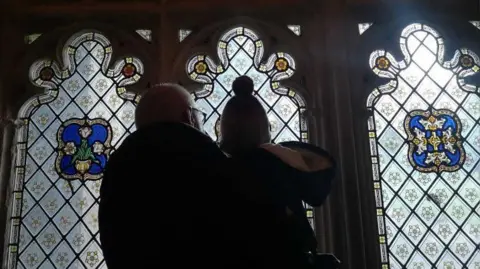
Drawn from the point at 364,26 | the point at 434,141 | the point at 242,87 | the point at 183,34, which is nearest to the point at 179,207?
the point at 242,87

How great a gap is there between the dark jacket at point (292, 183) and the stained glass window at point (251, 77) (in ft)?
7.22

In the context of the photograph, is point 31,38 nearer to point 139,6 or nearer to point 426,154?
point 139,6

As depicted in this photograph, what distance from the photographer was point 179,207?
143cm

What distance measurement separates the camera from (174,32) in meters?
4.03

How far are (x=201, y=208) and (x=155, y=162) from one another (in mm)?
151

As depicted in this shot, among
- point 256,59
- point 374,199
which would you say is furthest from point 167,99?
point 256,59

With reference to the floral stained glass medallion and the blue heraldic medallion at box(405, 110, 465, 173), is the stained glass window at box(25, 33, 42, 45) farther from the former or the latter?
the blue heraldic medallion at box(405, 110, 465, 173)

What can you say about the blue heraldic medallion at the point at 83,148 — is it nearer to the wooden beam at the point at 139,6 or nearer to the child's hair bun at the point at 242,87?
the wooden beam at the point at 139,6

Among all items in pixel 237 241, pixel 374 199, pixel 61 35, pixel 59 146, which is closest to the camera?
pixel 237 241

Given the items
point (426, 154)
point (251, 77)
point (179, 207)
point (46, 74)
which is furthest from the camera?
point (46, 74)

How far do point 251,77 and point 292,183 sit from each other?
2456mm

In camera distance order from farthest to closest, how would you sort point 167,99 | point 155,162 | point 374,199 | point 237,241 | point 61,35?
point 61,35 < point 374,199 < point 167,99 < point 155,162 < point 237,241

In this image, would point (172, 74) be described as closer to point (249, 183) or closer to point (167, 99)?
point (167, 99)

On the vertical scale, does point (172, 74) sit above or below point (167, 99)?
above
